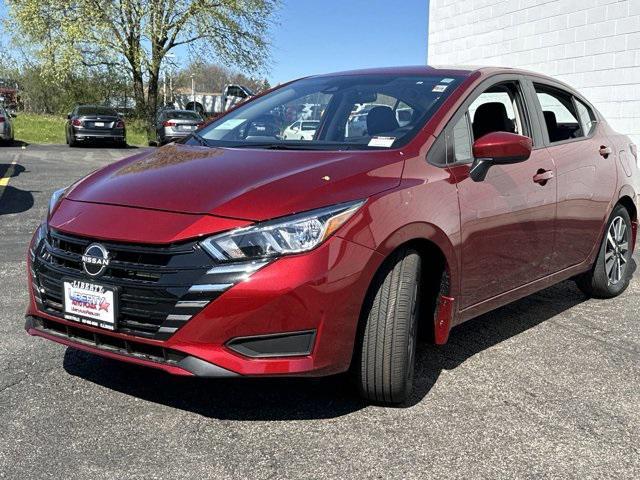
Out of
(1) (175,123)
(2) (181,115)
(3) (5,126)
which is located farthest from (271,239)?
(2) (181,115)

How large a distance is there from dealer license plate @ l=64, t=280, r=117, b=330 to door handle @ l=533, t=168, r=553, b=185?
7.82 feet

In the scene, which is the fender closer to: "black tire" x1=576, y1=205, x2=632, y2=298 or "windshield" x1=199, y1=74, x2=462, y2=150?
"windshield" x1=199, y1=74, x2=462, y2=150

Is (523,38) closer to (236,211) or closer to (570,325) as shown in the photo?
(570,325)

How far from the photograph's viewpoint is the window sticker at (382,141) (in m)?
3.24

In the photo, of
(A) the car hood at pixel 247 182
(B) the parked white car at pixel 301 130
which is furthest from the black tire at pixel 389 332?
(B) the parked white car at pixel 301 130

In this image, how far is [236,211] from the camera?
2.63 meters

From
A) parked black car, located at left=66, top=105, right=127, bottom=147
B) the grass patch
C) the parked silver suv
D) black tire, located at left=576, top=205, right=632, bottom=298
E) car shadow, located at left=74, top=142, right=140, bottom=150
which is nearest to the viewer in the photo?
black tire, located at left=576, top=205, right=632, bottom=298

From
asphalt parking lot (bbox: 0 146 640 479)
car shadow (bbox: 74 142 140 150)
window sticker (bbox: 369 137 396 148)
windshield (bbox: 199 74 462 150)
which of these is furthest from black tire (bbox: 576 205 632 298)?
car shadow (bbox: 74 142 140 150)

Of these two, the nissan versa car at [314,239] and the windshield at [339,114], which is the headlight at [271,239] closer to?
the nissan versa car at [314,239]

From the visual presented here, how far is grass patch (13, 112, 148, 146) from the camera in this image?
25.5 metres

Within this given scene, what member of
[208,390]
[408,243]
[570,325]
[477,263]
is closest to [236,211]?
[408,243]

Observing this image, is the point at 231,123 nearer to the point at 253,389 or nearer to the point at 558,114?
the point at 253,389

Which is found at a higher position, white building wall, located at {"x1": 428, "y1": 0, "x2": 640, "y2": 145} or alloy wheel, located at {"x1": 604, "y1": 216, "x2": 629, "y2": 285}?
white building wall, located at {"x1": 428, "y1": 0, "x2": 640, "y2": 145}

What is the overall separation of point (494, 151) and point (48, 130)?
29007 millimetres
